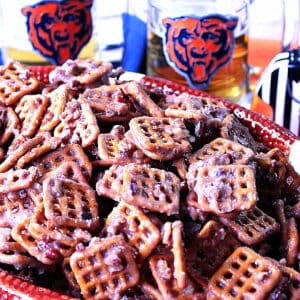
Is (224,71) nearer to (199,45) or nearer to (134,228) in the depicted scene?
(199,45)

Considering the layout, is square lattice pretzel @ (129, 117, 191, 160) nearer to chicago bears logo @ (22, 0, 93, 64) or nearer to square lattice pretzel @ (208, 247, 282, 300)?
square lattice pretzel @ (208, 247, 282, 300)

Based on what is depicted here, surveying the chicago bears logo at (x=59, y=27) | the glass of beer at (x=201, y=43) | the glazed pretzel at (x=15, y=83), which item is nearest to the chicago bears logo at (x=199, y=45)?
the glass of beer at (x=201, y=43)

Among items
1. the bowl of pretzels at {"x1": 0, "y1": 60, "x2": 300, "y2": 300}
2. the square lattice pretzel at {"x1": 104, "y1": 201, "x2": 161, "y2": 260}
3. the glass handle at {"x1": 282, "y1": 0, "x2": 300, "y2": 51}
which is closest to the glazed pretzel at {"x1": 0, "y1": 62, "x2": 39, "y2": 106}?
the bowl of pretzels at {"x1": 0, "y1": 60, "x2": 300, "y2": 300}

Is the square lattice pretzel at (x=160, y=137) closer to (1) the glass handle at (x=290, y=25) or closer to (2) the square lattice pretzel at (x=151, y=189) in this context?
(2) the square lattice pretzel at (x=151, y=189)

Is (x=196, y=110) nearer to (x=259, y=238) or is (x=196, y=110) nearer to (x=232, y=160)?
(x=232, y=160)

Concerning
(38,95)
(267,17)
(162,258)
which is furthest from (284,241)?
(267,17)

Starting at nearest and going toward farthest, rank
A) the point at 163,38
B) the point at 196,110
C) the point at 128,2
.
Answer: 1. the point at 196,110
2. the point at 163,38
3. the point at 128,2

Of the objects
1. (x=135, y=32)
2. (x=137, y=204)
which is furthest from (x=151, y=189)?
(x=135, y=32)

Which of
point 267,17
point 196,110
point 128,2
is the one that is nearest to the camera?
point 196,110
